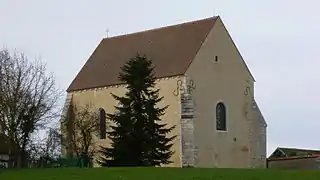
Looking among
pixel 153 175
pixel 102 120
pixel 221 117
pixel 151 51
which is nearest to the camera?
pixel 153 175

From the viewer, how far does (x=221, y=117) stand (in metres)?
67.0

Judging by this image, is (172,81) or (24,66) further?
(172,81)

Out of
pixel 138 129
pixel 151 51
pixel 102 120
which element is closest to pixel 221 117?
pixel 151 51

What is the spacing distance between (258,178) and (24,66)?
28.1 metres

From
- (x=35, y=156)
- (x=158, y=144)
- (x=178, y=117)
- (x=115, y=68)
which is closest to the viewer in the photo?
(x=158, y=144)

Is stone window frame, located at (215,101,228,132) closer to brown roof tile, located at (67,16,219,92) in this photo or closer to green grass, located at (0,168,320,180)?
brown roof tile, located at (67,16,219,92)

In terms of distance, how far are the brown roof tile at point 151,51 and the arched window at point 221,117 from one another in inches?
171

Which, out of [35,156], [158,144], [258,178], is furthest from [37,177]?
[35,156]

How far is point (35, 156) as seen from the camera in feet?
187

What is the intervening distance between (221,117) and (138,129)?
16.1m

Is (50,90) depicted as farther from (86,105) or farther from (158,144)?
(86,105)

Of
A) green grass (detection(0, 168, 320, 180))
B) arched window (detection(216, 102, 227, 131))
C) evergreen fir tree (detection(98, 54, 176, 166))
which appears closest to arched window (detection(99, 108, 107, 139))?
arched window (detection(216, 102, 227, 131))

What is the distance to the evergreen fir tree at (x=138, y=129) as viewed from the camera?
5166cm

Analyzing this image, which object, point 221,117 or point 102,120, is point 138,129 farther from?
point 102,120
